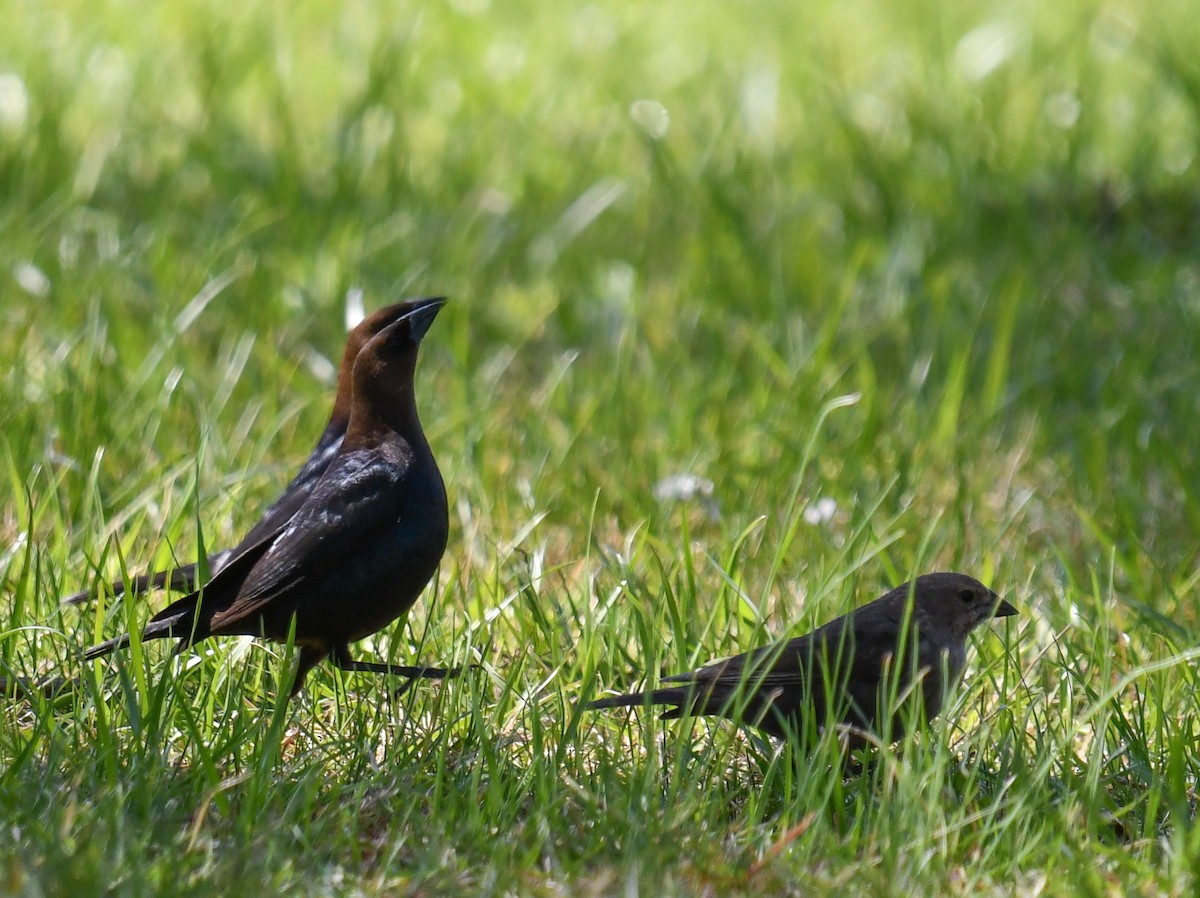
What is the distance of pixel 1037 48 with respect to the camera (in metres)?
8.18

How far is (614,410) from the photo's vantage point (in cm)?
539

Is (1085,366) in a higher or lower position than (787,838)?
lower

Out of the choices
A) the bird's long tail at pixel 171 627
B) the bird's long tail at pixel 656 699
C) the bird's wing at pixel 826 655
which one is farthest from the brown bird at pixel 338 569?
the bird's wing at pixel 826 655

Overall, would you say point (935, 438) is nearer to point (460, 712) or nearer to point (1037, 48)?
point (460, 712)

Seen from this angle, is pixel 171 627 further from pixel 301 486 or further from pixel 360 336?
pixel 360 336

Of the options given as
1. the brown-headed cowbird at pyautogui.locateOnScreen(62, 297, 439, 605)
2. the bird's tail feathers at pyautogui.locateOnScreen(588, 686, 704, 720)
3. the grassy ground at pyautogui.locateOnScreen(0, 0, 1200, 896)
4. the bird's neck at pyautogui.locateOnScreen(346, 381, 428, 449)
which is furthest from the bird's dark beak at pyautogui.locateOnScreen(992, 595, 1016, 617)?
the brown-headed cowbird at pyautogui.locateOnScreen(62, 297, 439, 605)

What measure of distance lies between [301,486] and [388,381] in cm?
31

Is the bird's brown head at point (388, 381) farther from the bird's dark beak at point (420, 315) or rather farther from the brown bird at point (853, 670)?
the brown bird at point (853, 670)

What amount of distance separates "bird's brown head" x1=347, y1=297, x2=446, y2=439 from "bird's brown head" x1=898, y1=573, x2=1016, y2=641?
117 centimetres

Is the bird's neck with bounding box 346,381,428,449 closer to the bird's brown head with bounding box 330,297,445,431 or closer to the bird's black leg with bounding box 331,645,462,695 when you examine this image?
the bird's brown head with bounding box 330,297,445,431

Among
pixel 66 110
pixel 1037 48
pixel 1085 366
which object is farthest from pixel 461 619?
pixel 1037 48

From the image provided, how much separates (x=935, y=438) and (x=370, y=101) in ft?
10.3

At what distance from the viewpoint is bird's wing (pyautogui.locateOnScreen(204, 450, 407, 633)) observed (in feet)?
11.7

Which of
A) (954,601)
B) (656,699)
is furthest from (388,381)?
(954,601)
